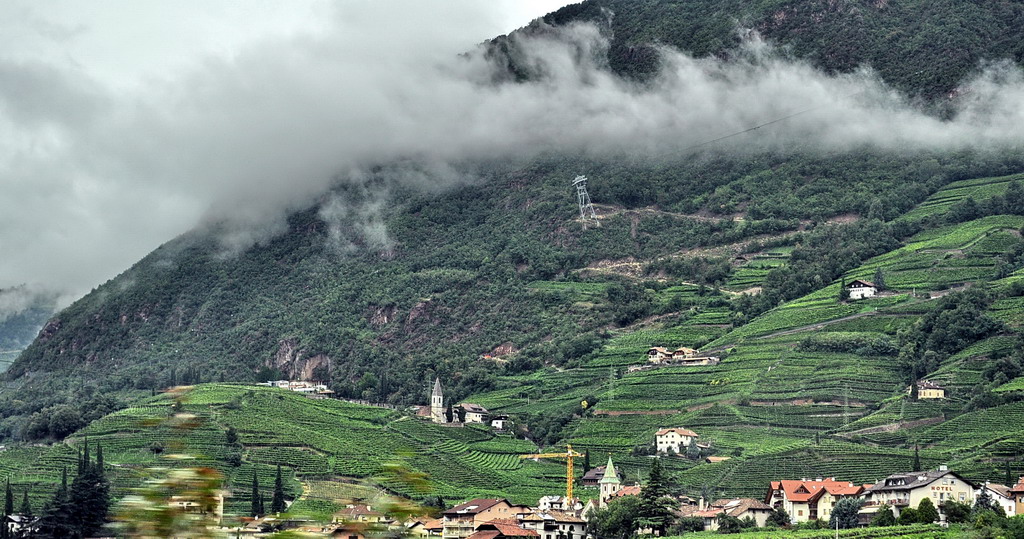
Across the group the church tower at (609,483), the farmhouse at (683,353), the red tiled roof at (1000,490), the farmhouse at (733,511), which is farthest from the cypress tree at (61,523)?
the farmhouse at (683,353)

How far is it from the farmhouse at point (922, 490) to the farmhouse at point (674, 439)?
1586 centimetres

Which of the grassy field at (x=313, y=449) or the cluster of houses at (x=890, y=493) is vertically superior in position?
the grassy field at (x=313, y=449)

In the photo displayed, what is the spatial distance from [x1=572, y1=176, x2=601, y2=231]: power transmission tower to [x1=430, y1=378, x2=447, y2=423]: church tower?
2379cm

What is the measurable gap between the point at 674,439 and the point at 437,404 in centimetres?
2203

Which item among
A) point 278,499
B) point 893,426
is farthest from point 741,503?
point 278,499

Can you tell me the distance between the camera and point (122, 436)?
75375 millimetres

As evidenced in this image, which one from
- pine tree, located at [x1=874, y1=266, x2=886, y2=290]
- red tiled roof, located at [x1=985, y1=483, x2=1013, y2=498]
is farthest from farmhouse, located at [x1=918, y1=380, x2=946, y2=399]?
red tiled roof, located at [x1=985, y1=483, x2=1013, y2=498]

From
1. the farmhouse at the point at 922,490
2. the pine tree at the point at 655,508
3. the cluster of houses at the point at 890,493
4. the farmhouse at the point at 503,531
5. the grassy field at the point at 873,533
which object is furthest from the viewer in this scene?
the pine tree at the point at 655,508

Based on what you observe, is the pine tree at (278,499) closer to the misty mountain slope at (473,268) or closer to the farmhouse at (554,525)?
the farmhouse at (554,525)

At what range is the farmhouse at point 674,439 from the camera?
72000 millimetres

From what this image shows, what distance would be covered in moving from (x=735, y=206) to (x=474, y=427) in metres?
35.7

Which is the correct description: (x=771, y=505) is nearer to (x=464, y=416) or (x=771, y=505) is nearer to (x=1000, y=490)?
(x=1000, y=490)

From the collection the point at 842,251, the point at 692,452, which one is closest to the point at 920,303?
the point at 842,251

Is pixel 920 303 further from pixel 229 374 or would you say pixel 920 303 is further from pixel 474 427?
pixel 229 374
